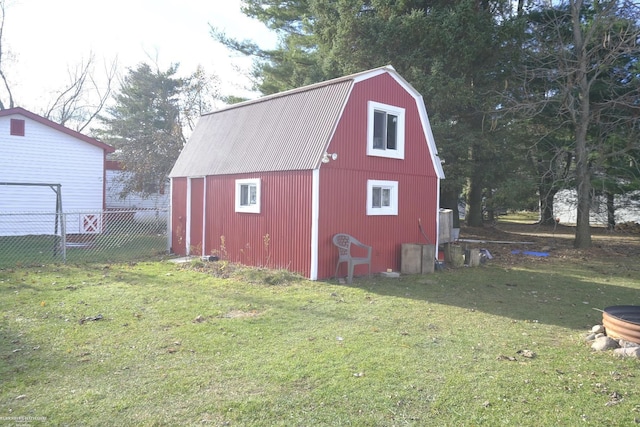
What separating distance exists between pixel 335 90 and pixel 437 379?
755cm

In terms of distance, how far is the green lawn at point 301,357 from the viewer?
137 inches

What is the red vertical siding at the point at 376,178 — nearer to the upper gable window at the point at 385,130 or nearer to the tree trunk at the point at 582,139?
the upper gable window at the point at 385,130

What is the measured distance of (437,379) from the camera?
4.14 metres

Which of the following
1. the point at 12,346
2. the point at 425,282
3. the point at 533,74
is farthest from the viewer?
the point at 533,74

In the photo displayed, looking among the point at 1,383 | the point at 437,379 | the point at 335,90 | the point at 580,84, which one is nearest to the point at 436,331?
the point at 437,379

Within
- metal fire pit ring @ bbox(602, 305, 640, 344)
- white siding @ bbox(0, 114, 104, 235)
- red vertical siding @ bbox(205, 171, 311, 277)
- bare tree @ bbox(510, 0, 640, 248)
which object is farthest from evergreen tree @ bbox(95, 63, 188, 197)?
metal fire pit ring @ bbox(602, 305, 640, 344)

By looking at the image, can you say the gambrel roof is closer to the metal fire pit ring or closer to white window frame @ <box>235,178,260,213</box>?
white window frame @ <box>235,178,260,213</box>

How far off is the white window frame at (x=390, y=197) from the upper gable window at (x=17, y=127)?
14269mm

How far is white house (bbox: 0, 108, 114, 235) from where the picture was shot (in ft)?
53.9

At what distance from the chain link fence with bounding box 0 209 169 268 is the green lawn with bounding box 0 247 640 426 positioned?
11.8 ft

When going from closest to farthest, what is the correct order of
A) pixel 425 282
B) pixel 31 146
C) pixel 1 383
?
pixel 1 383
pixel 425 282
pixel 31 146

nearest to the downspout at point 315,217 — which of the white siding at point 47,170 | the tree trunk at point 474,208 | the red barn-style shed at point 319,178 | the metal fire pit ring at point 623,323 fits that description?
the red barn-style shed at point 319,178

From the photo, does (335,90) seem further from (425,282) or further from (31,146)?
(31,146)

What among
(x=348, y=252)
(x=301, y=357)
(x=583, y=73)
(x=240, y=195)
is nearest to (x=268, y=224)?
(x=240, y=195)
